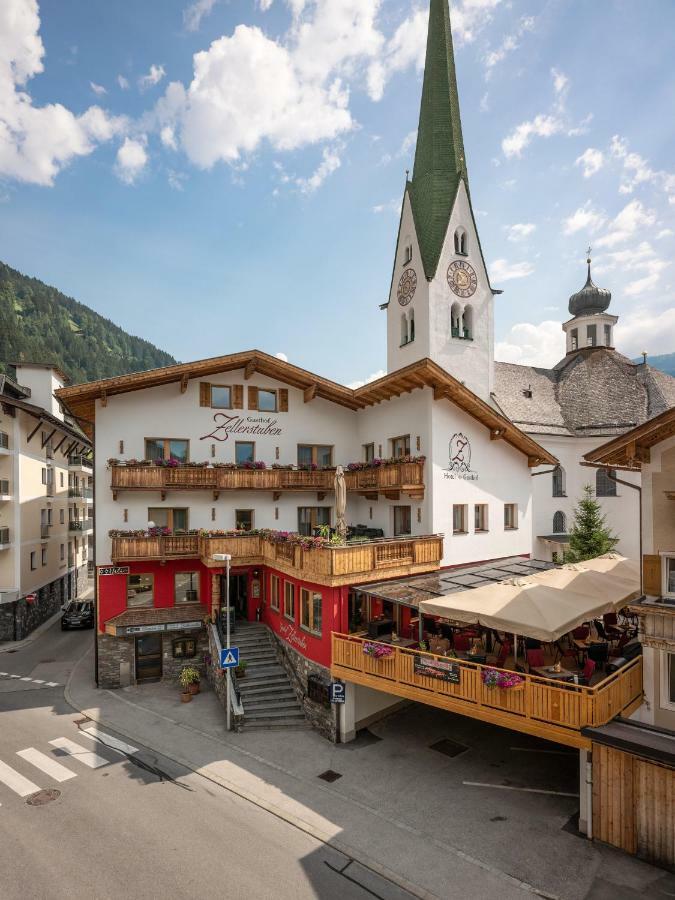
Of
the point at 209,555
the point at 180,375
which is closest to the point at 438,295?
the point at 180,375

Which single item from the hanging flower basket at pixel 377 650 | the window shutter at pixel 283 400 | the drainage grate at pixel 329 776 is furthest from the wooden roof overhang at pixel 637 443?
the window shutter at pixel 283 400

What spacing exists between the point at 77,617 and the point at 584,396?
3813 cm

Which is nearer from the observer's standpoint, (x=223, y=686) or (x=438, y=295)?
(x=223, y=686)

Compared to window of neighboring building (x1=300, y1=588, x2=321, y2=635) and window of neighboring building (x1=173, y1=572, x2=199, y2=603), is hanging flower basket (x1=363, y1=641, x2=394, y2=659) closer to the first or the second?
window of neighboring building (x1=300, y1=588, x2=321, y2=635)

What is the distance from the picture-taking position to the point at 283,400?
26047mm

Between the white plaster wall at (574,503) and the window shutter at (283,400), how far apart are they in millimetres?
17652

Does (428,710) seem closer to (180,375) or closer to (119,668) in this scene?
(119,668)

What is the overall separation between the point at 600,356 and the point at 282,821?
40415 millimetres

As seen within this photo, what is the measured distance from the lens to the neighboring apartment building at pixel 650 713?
36.5 ft

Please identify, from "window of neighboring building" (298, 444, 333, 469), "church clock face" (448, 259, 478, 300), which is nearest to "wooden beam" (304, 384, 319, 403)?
"window of neighboring building" (298, 444, 333, 469)

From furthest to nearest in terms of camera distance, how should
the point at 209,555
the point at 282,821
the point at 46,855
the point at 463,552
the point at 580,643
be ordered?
the point at 463,552, the point at 209,555, the point at 580,643, the point at 282,821, the point at 46,855

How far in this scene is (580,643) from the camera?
1638cm

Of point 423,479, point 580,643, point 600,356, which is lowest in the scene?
point 580,643

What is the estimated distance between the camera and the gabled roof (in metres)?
21.6
